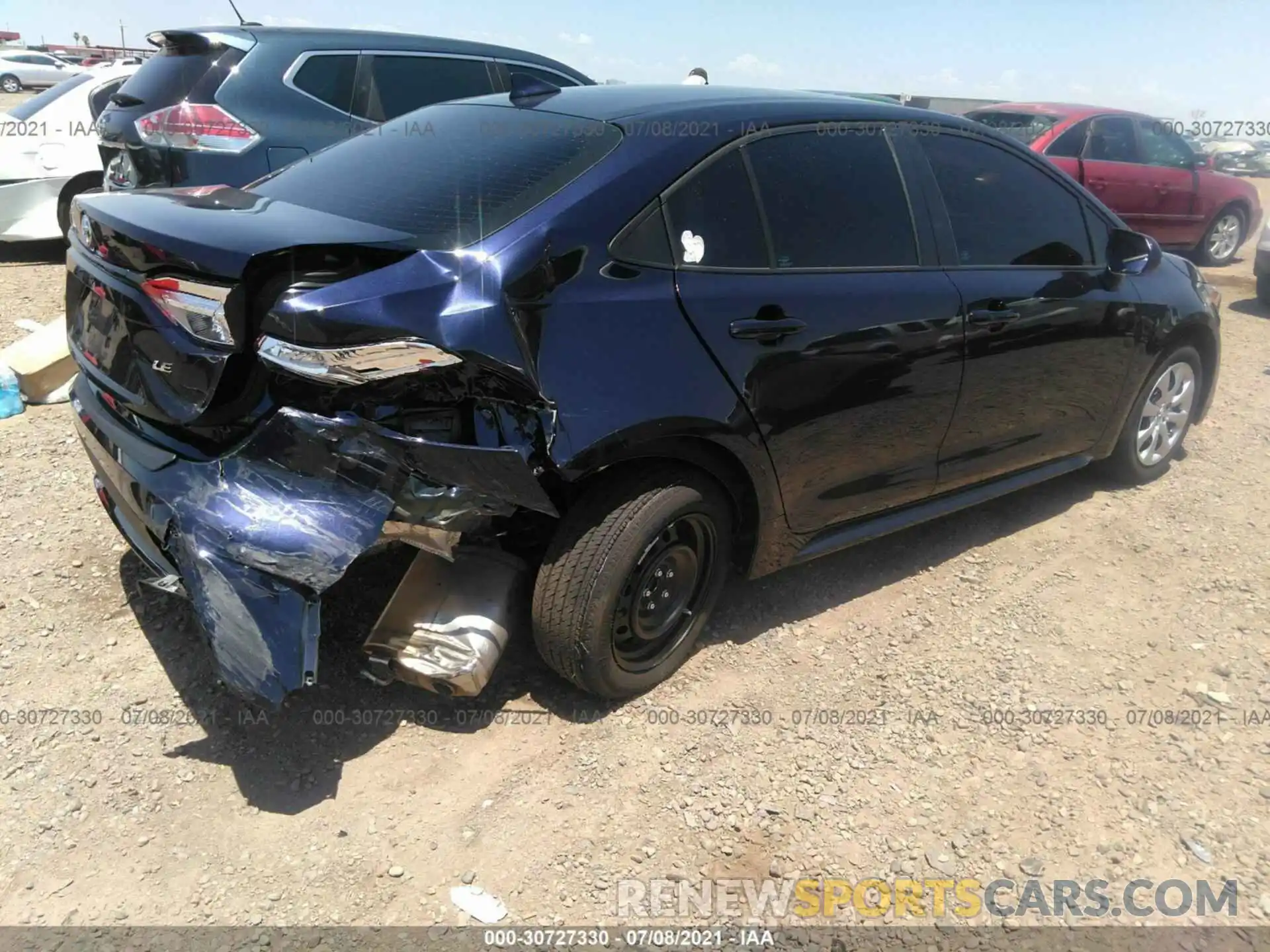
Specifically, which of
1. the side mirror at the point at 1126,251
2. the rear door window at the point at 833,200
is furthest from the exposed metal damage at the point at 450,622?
the side mirror at the point at 1126,251

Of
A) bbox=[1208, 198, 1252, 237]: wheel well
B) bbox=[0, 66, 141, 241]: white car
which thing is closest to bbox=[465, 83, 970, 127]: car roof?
bbox=[0, 66, 141, 241]: white car

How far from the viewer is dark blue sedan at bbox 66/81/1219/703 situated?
88.0 inches

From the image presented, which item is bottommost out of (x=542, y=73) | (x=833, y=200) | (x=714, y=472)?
(x=714, y=472)

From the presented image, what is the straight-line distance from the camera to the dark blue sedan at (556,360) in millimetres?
2234

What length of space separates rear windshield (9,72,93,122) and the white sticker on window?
22.9 feet

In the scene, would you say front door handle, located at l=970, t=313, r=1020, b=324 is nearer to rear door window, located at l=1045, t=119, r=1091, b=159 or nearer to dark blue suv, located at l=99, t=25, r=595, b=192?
dark blue suv, located at l=99, t=25, r=595, b=192

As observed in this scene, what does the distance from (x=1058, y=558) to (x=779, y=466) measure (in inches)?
69.9

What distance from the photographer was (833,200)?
10.1 ft

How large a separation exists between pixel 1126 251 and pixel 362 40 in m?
4.71

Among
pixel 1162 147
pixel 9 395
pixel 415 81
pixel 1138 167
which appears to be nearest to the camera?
pixel 9 395

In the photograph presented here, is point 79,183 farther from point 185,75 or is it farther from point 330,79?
point 330,79

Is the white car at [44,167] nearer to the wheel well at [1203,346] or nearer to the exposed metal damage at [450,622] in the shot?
the exposed metal damage at [450,622]

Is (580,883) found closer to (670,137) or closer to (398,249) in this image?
(398,249)

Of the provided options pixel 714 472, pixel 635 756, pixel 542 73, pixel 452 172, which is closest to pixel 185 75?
pixel 542 73
